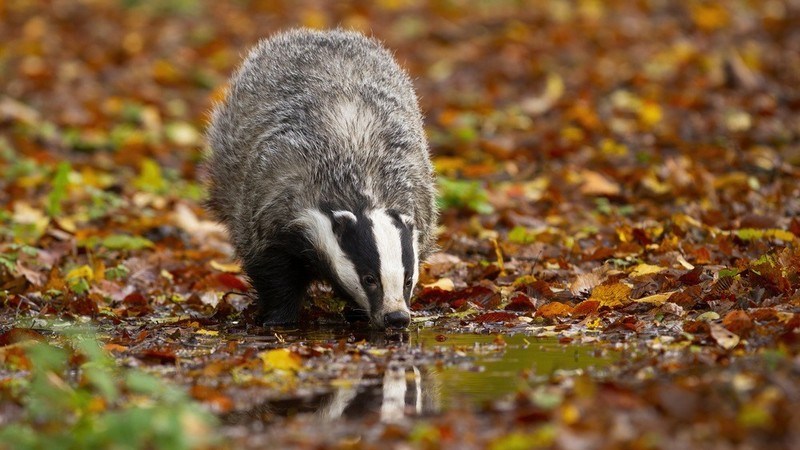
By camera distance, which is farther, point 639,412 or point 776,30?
point 776,30

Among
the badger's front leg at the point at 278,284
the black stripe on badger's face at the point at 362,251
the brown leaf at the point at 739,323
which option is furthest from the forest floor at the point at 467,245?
the black stripe on badger's face at the point at 362,251

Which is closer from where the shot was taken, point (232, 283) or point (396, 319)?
point (396, 319)

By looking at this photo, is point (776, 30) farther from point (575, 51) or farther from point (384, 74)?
point (384, 74)

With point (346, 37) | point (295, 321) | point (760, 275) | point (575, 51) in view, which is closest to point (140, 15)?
point (575, 51)

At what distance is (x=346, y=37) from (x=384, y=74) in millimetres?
620

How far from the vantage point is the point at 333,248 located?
6.94 m

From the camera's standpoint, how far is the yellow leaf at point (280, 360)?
5973 millimetres

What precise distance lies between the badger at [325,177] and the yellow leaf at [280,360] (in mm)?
827

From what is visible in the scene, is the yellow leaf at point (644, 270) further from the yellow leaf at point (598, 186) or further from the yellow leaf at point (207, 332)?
the yellow leaf at point (598, 186)

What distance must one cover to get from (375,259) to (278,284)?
1139 millimetres

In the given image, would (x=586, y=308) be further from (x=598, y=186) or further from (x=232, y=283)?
(x=598, y=186)

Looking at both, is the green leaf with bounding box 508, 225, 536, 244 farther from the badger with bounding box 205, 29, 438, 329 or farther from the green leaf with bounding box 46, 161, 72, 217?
the green leaf with bounding box 46, 161, 72, 217

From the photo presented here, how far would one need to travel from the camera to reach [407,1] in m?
20.7

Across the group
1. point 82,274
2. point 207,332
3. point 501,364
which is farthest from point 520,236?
point 501,364
